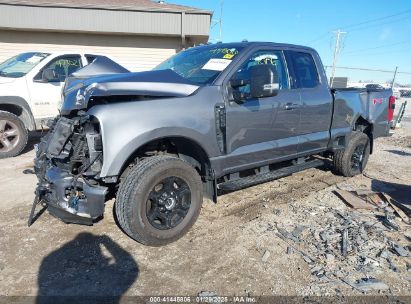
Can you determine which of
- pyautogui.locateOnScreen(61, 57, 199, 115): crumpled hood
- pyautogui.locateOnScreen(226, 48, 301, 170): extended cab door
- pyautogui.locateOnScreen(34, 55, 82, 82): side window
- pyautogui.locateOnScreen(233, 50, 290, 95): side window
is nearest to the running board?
pyautogui.locateOnScreen(226, 48, 301, 170): extended cab door

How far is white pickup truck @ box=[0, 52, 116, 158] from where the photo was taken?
22.3 ft

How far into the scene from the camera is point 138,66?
14305 millimetres

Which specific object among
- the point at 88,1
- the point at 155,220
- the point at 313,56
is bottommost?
the point at 155,220

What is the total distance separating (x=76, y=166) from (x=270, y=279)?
208cm

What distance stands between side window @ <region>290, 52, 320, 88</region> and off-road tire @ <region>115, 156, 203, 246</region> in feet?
7.11

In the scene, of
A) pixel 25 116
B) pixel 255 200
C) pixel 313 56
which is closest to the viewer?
pixel 255 200

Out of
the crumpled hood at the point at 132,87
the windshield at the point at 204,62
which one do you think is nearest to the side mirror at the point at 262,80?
the windshield at the point at 204,62

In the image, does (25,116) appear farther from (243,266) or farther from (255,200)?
(243,266)

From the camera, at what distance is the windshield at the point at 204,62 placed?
3910 mm

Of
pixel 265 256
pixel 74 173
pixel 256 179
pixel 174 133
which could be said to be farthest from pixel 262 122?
pixel 74 173

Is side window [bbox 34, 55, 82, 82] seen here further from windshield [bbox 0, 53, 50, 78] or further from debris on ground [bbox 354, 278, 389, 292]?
debris on ground [bbox 354, 278, 389, 292]

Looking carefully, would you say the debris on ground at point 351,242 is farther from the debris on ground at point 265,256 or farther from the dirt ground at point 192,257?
the debris on ground at point 265,256

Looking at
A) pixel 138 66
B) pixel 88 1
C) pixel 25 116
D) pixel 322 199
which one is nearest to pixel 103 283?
pixel 322 199

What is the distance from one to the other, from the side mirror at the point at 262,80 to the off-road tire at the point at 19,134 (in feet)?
17.0
